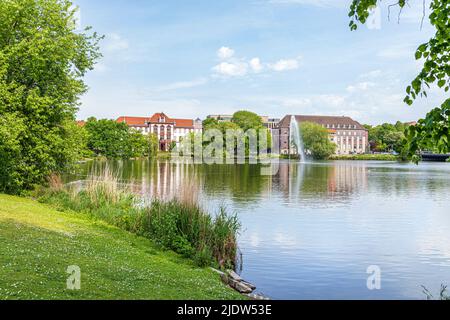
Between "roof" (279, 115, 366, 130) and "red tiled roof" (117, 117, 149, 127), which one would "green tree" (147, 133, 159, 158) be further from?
"roof" (279, 115, 366, 130)

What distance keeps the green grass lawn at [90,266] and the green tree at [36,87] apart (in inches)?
315

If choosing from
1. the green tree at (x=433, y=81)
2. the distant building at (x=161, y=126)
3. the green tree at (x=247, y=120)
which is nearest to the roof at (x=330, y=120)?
the green tree at (x=247, y=120)

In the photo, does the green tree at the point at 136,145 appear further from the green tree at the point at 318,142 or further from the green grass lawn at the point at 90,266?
the green grass lawn at the point at 90,266

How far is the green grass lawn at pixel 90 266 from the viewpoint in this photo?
7.96 meters

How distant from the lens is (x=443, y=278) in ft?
43.0

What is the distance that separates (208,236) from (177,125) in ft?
506

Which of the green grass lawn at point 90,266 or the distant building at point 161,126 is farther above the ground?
the distant building at point 161,126

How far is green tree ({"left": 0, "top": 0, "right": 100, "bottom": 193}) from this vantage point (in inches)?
861

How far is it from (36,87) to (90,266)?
16.5 m

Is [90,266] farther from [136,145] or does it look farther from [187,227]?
[136,145]

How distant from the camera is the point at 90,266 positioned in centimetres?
966

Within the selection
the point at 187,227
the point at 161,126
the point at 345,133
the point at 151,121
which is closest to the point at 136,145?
the point at 151,121

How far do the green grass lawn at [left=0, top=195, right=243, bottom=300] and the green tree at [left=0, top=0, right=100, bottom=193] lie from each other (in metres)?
7.99

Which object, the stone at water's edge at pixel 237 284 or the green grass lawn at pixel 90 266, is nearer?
the green grass lawn at pixel 90 266
